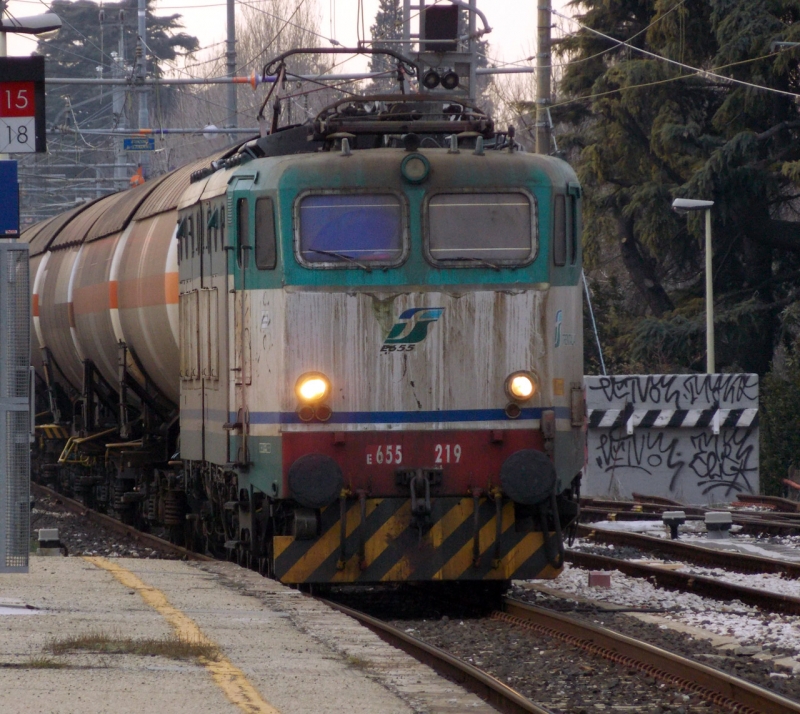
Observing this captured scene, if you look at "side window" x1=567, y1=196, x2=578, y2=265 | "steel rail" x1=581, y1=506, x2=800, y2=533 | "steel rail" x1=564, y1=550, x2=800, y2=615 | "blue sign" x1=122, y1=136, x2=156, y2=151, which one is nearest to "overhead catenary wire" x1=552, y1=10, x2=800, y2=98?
"blue sign" x1=122, y1=136, x2=156, y2=151

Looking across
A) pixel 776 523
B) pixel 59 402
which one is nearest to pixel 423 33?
pixel 59 402

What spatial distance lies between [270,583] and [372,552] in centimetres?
83

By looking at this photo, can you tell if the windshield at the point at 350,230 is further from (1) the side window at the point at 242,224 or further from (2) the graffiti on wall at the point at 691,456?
(2) the graffiti on wall at the point at 691,456

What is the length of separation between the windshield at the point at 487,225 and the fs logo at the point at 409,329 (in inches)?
19.3

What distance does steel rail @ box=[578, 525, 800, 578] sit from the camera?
12.7 metres

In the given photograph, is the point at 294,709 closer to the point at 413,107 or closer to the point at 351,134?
the point at 351,134

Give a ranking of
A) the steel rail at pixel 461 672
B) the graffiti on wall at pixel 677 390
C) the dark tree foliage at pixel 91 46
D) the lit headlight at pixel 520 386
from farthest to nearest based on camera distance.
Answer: the dark tree foliage at pixel 91 46 → the graffiti on wall at pixel 677 390 → the lit headlight at pixel 520 386 → the steel rail at pixel 461 672

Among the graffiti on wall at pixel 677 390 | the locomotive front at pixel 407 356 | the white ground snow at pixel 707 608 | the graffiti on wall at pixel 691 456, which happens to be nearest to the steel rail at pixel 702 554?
the white ground snow at pixel 707 608

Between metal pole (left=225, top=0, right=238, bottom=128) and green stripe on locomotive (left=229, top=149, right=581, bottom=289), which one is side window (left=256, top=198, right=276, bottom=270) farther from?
metal pole (left=225, top=0, right=238, bottom=128)

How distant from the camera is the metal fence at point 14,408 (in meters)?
9.04

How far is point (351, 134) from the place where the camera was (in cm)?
1033

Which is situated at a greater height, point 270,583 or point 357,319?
point 357,319

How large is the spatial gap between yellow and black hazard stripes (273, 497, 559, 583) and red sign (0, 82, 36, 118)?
330 centimetres

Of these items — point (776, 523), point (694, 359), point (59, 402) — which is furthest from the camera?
point (694, 359)
